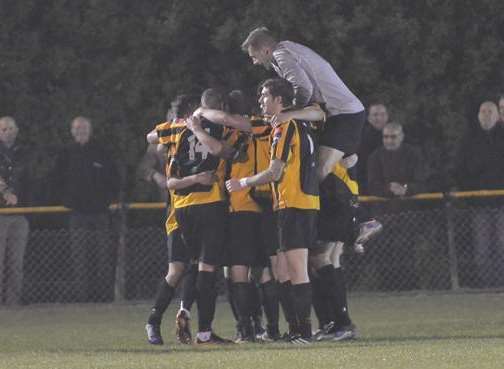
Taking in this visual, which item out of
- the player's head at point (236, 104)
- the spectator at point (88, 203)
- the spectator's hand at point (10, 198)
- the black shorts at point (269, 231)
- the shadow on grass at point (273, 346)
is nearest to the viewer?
the shadow on grass at point (273, 346)

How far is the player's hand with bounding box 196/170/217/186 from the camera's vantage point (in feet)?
38.4

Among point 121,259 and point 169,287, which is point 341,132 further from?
point 121,259

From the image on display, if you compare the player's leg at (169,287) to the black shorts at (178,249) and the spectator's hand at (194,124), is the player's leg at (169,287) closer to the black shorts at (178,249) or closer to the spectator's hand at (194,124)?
the black shorts at (178,249)

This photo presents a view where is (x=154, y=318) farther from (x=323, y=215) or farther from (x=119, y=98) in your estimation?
(x=119, y=98)

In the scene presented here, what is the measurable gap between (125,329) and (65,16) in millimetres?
6021

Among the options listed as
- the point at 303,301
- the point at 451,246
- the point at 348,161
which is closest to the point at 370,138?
the point at 451,246

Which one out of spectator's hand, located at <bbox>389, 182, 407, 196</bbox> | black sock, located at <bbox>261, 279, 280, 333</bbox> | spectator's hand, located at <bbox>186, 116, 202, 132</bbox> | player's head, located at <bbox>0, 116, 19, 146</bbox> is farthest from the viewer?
spectator's hand, located at <bbox>389, 182, 407, 196</bbox>

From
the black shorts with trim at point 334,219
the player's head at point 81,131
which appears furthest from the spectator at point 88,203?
the black shorts with trim at point 334,219

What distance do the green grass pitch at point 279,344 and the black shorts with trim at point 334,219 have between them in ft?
2.87

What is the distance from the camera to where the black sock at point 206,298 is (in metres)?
11.7

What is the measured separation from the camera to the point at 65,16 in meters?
18.8

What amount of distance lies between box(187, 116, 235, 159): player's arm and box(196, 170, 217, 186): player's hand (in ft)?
0.54

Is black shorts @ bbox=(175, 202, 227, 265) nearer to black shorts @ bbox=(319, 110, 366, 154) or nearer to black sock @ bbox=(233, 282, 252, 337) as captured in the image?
black sock @ bbox=(233, 282, 252, 337)

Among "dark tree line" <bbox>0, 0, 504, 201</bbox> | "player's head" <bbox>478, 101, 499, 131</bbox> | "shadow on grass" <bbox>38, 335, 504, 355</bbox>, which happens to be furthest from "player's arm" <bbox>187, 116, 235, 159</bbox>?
"dark tree line" <bbox>0, 0, 504, 201</bbox>
